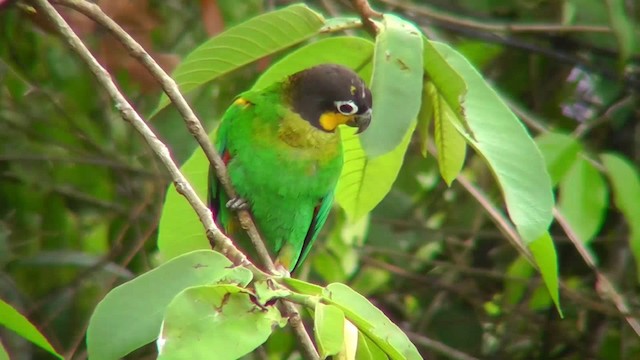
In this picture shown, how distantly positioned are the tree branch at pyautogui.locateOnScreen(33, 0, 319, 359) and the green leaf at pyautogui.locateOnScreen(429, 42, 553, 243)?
0.30 metres

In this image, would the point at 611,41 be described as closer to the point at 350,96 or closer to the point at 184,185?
the point at 350,96

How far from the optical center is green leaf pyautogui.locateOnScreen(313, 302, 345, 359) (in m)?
1.05

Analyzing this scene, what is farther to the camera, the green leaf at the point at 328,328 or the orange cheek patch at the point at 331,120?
the orange cheek patch at the point at 331,120

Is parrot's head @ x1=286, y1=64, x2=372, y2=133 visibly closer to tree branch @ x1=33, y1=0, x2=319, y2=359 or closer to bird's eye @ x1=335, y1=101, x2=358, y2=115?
bird's eye @ x1=335, y1=101, x2=358, y2=115

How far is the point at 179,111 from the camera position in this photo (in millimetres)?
1447

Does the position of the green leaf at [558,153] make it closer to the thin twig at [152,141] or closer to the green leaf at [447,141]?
the green leaf at [447,141]

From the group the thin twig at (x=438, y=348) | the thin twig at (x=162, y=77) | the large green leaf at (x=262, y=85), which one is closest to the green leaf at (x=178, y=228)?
the large green leaf at (x=262, y=85)

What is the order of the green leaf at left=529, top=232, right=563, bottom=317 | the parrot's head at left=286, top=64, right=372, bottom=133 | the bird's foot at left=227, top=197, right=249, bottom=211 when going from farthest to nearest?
the bird's foot at left=227, top=197, right=249, bottom=211 < the parrot's head at left=286, top=64, right=372, bottom=133 < the green leaf at left=529, top=232, right=563, bottom=317

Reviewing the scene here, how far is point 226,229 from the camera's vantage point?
2.12 m

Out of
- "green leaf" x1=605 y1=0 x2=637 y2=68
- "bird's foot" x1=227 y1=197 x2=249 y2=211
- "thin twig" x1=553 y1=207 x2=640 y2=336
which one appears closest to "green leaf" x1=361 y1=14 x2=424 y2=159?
"bird's foot" x1=227 y1=197 x2=249 y2=211

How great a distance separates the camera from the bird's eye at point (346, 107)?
6.14 feet

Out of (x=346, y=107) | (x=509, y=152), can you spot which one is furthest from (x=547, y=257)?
(x=346, y=107)

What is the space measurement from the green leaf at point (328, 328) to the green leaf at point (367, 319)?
0.06 ft

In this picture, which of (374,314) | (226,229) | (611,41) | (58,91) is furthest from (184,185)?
(611,41)
